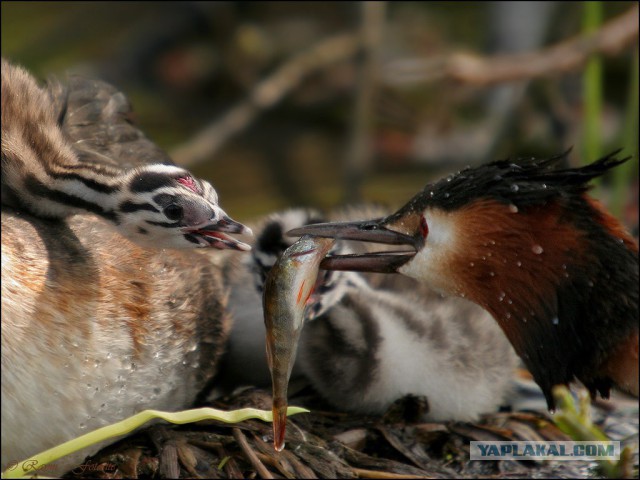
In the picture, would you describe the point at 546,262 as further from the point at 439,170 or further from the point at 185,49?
the point at 185,49

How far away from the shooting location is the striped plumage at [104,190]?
2.63 m

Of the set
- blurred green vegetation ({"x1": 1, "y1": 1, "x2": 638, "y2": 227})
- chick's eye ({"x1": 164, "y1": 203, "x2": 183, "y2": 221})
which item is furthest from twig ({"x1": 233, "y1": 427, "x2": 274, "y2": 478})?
blurred green vegetation ({"x1": 1, "y1": 1, "x2": 638, "y2": 227})

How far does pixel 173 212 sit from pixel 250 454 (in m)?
0.72

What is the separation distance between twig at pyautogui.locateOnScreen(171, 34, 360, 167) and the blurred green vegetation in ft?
1.20

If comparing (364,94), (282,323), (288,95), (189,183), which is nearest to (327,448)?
(282,323)

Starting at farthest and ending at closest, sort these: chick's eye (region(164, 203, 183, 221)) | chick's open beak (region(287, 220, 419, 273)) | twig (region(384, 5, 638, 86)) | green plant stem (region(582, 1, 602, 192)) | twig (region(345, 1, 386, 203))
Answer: twig (region(345, 1, 386, 203))
twig (region(384, 5, 638, 86))
green plant stem (region(582, 1, 602, 192))
chick's open beak (region(287, 220, 419, 273))
chick's eye (region(164, 203, 183, 221))

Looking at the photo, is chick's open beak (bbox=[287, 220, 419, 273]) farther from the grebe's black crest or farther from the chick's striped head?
the chick's striped head

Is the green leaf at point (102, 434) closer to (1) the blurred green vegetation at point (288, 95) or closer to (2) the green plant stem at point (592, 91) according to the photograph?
(2) the green plant stem at point (592, 91)

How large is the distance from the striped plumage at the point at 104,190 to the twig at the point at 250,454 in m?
0.58

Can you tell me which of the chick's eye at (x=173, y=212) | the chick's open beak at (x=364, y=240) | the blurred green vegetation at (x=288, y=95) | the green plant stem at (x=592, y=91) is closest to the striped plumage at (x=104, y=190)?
the chick's eye at (x=173, y=212)

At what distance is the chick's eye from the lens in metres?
2.62

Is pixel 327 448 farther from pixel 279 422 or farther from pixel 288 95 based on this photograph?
pixel 288 95

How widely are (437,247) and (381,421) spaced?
657 mm

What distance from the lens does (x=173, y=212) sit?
2.62 metres
